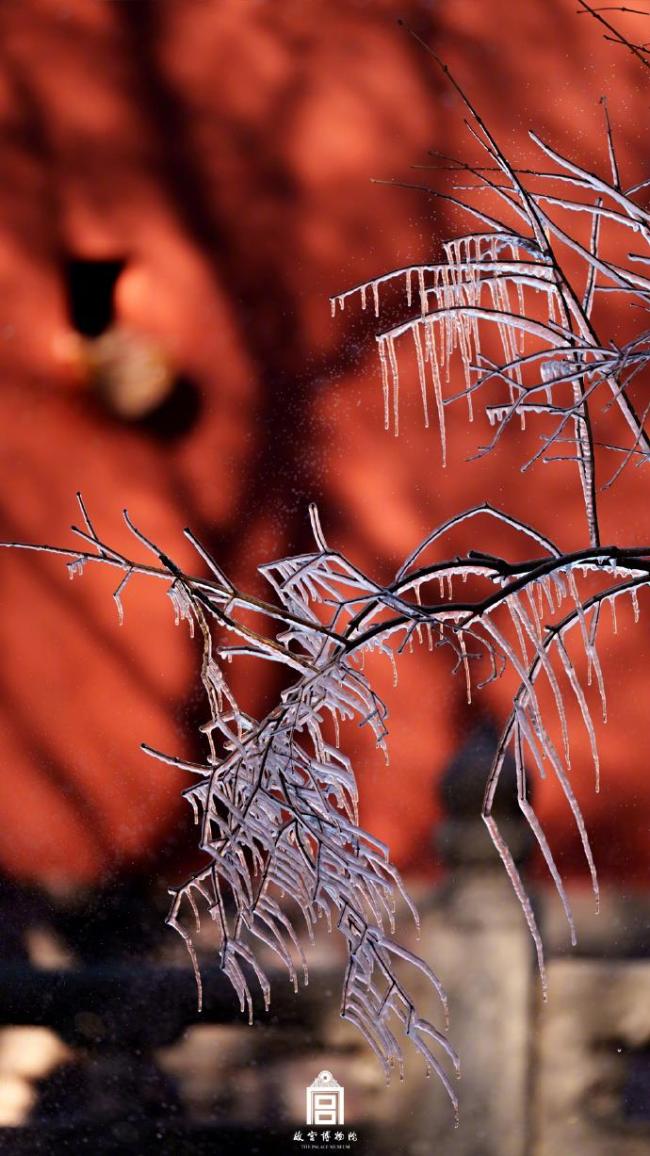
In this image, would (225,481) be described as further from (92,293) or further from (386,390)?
(92,293)

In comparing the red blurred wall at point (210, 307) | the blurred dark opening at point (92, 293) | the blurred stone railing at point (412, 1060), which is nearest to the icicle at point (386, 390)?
the red blurred wall at point (210, 307)

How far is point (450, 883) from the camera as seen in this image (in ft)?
9.22

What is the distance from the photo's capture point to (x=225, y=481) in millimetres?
2756

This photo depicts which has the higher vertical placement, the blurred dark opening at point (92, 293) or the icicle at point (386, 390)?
the blurred dark opening at point (92, 293)

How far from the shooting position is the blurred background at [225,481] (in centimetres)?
269

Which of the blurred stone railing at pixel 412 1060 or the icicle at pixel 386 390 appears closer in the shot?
the icicle at pixel 386 390

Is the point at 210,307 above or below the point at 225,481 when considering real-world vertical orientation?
above

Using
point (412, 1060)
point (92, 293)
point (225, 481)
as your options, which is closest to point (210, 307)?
point (92, 293)

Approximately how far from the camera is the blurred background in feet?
8.83

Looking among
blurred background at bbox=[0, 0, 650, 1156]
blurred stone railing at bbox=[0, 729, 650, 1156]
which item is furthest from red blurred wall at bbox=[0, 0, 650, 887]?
blurred stone railing at bbox=[0, 729, 650, 1156]

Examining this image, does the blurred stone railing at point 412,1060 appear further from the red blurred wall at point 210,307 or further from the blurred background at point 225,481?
the red blurred wall at point 210,307

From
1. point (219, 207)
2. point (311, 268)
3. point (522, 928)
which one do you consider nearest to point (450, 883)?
point (522, 928)

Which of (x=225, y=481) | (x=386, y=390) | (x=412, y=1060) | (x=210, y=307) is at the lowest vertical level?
(x=412, y=1060)

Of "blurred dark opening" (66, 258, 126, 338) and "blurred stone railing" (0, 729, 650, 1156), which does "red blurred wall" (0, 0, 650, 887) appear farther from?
"blurred stone railing" (0, 729, 650, 1156)
